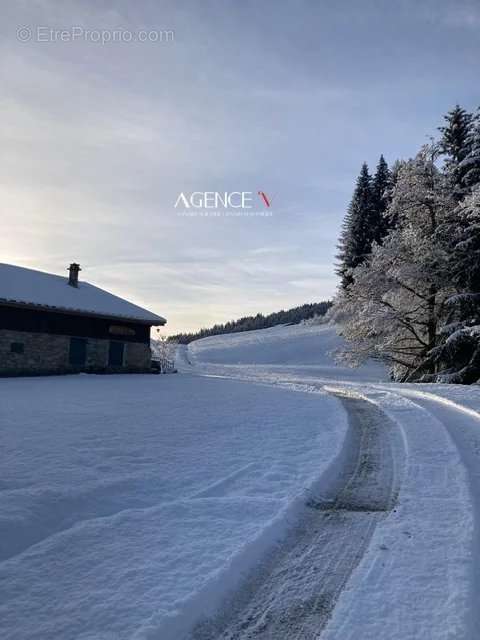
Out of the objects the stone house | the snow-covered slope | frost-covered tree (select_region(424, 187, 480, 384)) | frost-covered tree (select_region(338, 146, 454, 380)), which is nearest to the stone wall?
the stone house

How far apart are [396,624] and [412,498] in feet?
8.95

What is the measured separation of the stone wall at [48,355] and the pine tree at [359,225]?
24.5m

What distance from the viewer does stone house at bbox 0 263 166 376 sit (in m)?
22.8

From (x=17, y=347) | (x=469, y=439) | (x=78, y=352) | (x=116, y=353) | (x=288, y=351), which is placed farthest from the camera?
(x=288, y=351)

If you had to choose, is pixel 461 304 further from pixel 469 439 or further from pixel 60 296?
pixel 60 296

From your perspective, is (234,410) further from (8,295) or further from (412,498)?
(8,295)

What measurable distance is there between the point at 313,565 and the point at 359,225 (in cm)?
4388

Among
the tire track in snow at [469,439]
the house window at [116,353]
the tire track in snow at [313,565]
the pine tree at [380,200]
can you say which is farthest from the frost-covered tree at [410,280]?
the pine tree at [380,200]

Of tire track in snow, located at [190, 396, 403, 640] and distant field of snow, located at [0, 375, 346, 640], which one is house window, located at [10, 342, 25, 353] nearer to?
distant field of snow, located at [0, 375, 346, 640]

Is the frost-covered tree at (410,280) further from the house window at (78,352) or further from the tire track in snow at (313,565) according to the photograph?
the tire track in snow at (313,565)

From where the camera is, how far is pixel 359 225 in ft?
149

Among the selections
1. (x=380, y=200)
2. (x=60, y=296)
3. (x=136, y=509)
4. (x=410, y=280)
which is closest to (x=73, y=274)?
(x=60, y=296)

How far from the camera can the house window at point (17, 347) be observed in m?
22.7

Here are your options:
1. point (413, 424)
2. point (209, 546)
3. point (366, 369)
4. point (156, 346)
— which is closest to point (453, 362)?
point (413, 424)
